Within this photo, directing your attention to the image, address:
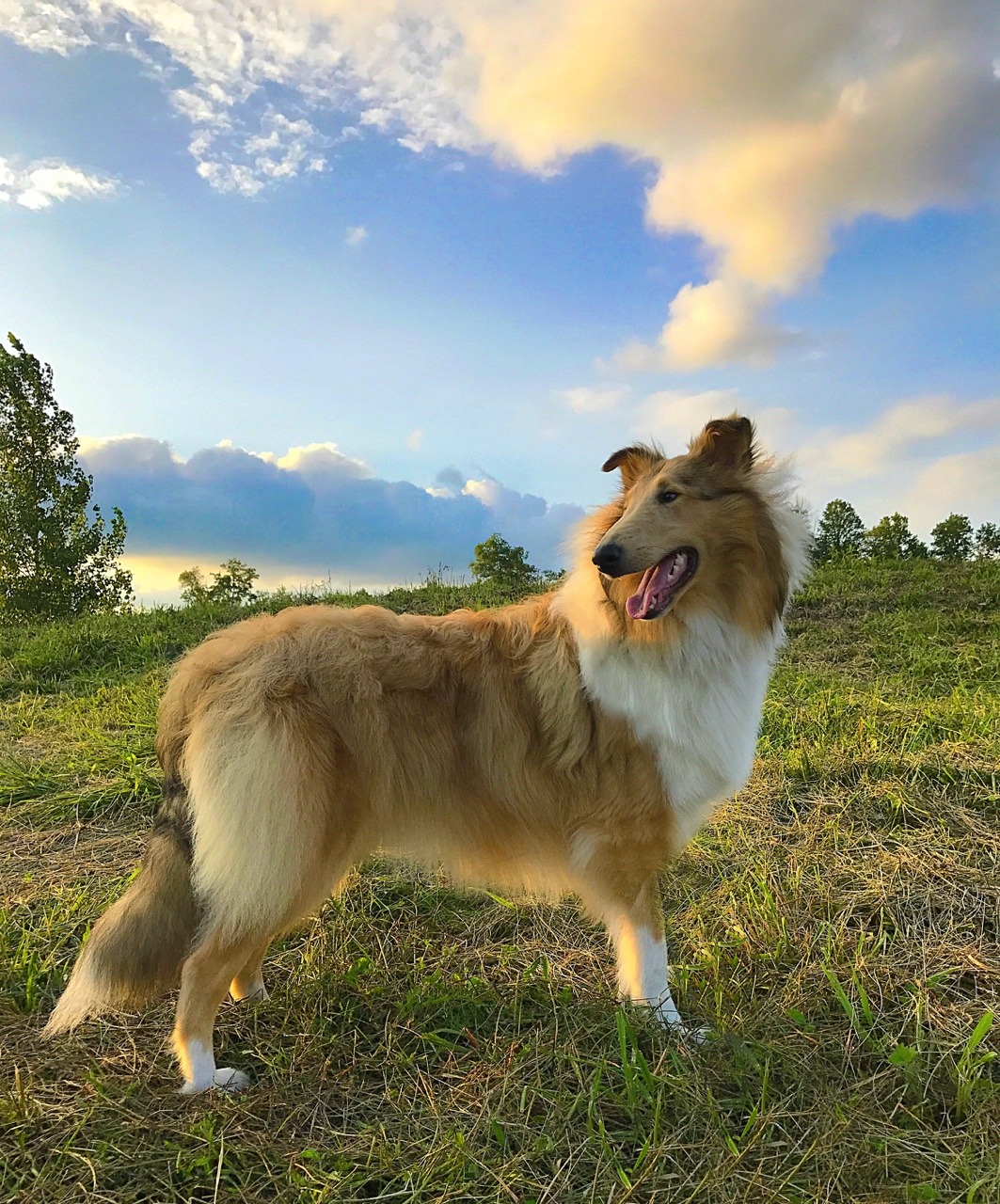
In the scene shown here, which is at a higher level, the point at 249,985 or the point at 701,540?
the point at 701,540

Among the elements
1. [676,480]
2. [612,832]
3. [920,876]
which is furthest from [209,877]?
[920,876]

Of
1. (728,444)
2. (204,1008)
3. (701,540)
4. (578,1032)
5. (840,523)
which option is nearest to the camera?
(204,1008)

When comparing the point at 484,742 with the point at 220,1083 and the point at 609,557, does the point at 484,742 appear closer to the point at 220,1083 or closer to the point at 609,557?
the point at 609,557

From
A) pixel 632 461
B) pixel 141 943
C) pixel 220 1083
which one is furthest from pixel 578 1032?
pixel 632 461

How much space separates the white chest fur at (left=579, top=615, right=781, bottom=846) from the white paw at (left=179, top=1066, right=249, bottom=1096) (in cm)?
194

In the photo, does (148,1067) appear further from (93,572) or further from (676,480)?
(93,572)

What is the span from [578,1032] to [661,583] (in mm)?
1798

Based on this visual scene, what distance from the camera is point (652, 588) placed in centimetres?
309

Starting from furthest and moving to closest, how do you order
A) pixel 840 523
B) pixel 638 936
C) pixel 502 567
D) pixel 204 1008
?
1. pixel 840 523
2. pixel 502 567
3. pixel 638 936
4. pixel 204 1008

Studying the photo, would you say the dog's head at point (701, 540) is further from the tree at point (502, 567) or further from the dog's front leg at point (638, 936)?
the tree at point (502, 567)

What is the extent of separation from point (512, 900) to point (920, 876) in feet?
6.89

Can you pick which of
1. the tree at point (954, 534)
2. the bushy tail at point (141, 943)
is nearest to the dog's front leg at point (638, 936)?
the bushy tail at point (141, 943)

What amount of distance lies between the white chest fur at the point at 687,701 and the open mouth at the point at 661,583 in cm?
17

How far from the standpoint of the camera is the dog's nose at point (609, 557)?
299cm
